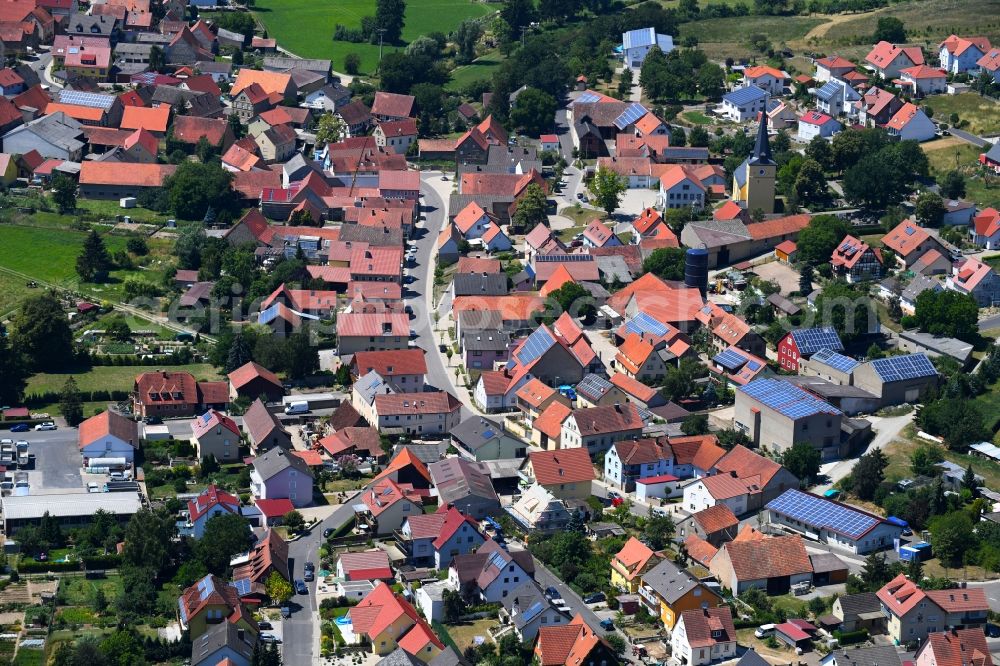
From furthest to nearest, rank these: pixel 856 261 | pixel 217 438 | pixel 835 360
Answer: pixel 856 261 → pixel 835 360 → pixel 217 438

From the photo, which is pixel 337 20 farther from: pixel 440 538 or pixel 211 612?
pixel 211 612

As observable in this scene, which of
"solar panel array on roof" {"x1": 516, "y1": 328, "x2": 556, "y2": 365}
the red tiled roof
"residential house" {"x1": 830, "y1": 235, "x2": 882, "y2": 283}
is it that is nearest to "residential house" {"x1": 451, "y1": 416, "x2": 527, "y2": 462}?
the red tiled roof

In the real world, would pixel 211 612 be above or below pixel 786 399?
above

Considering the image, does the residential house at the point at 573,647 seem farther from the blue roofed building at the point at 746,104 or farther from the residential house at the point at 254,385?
the blue roofed building at the point at 746,104

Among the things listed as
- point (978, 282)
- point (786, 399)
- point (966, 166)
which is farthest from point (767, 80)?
point (786, 399)

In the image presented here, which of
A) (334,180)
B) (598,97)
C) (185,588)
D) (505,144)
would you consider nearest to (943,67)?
(598,97)

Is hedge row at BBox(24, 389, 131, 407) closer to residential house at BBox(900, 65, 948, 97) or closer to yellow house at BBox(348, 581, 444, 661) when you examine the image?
yellow house at BBox(348, 581, 444, 661)

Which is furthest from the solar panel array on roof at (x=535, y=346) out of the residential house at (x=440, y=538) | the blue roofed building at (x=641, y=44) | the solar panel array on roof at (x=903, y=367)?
the blue roofed building at (x=641, y=44)
